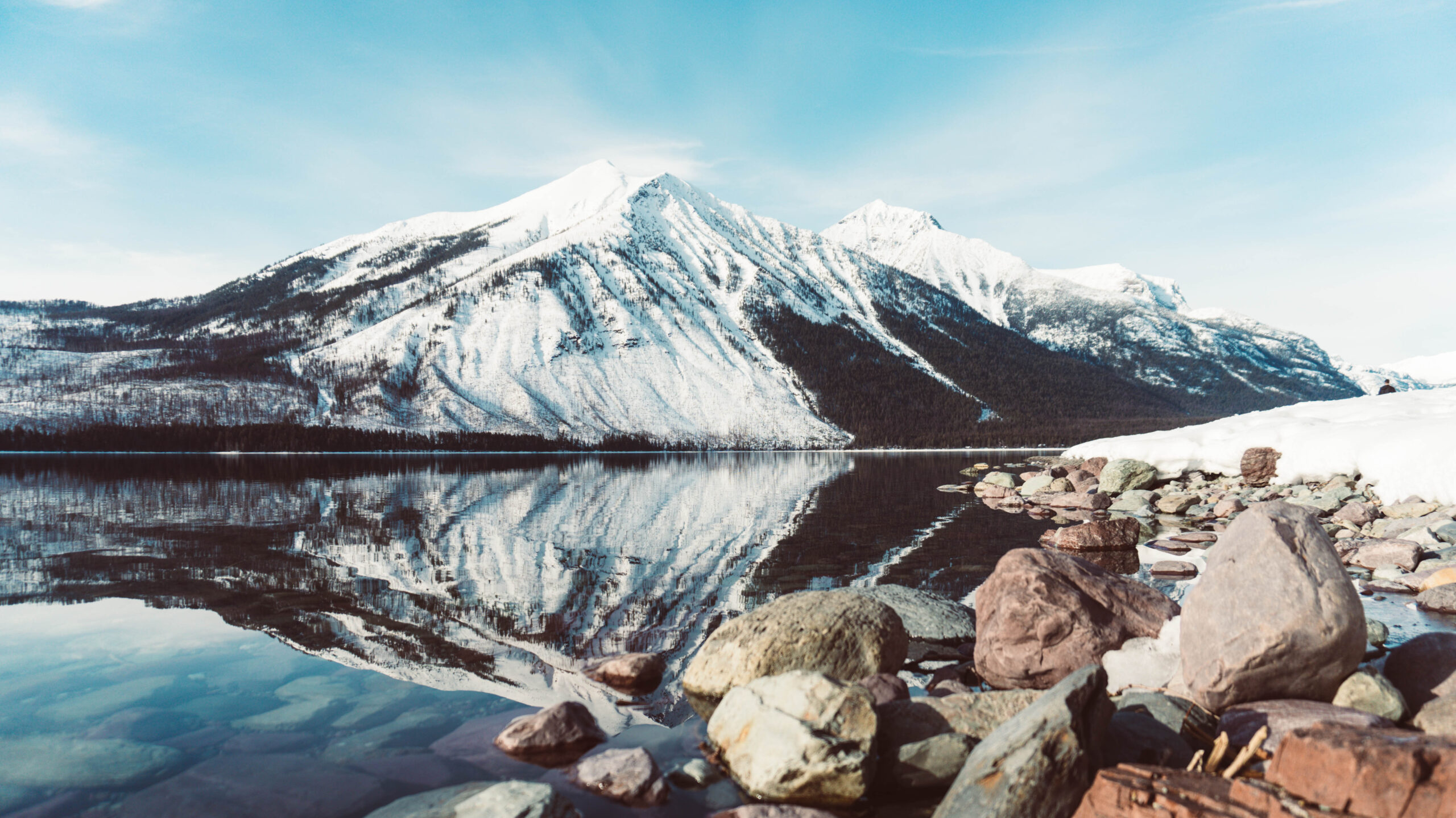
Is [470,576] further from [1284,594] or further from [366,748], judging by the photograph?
[1284,594]

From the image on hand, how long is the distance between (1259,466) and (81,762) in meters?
42.1

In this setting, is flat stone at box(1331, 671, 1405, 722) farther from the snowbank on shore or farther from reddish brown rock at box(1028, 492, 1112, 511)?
reddish brown rock at box(1028, 492, 1112, 511)

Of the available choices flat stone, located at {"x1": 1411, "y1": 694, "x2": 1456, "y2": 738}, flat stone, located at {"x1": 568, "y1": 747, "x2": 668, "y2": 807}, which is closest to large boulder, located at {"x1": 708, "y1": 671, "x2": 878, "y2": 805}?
flat stone, located at {"x1": 568, "y1": 747, "x2": 668, "y2": 807}

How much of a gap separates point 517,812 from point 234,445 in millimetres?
175288

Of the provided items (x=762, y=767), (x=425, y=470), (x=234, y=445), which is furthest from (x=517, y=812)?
(x=234, y=445)

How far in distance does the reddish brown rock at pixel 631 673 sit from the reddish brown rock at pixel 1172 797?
22.6ft

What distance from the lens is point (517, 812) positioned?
688 cm

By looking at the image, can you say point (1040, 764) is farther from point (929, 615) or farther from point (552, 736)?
point (929, 615)

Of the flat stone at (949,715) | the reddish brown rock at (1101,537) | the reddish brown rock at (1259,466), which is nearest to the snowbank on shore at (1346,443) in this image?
the reddish brown rock at (1259,466)

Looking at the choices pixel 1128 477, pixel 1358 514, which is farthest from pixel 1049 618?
pixel 1128 477

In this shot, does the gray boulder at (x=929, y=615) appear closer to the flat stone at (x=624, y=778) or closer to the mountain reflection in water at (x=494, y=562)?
the mountain reflection in water at (x=494, y=562)

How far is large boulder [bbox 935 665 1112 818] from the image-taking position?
6.41 meters

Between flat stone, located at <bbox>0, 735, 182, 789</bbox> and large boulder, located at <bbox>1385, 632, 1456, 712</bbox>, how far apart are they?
15.4 m

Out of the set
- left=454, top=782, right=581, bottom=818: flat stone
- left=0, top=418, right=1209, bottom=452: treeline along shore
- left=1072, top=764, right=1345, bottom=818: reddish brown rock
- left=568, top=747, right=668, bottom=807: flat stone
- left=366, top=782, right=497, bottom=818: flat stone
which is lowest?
left=0, top=418, right=1209, bottom=452: treeline along shore
